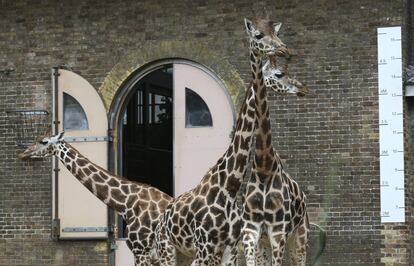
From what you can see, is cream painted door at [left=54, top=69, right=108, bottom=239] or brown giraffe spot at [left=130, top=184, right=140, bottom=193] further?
cream painted door at [left=54, top=69, right=108, bottom=239]

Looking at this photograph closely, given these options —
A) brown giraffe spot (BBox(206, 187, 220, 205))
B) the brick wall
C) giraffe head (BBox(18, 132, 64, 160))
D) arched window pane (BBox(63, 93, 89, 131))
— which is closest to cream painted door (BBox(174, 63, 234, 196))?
the brick wall

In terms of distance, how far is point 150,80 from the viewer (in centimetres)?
1525

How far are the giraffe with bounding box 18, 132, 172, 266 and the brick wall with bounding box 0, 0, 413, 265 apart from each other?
2.59m

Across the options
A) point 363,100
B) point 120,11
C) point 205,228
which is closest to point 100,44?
point 120,11

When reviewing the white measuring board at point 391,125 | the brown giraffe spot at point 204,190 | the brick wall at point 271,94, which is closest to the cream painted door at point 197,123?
the brick wall at point 271,94

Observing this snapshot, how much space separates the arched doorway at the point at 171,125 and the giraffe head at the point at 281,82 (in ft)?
11.7

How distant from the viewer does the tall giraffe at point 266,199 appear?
1021 cm

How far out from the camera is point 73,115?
15.4 metres

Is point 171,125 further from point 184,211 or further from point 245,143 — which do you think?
point 245,143

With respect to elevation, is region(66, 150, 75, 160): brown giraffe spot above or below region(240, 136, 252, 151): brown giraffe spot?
below

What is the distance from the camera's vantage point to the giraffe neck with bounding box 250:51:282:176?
10.3 m

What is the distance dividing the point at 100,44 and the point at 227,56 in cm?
202

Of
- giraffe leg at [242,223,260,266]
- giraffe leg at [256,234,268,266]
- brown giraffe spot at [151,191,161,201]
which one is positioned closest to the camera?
giraffe leg at [242,223,260,266]

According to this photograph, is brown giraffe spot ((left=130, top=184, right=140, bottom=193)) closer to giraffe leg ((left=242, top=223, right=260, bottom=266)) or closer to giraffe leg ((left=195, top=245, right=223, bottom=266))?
giraffe leg ((left=195, top=245, right=223, bottom=266))
